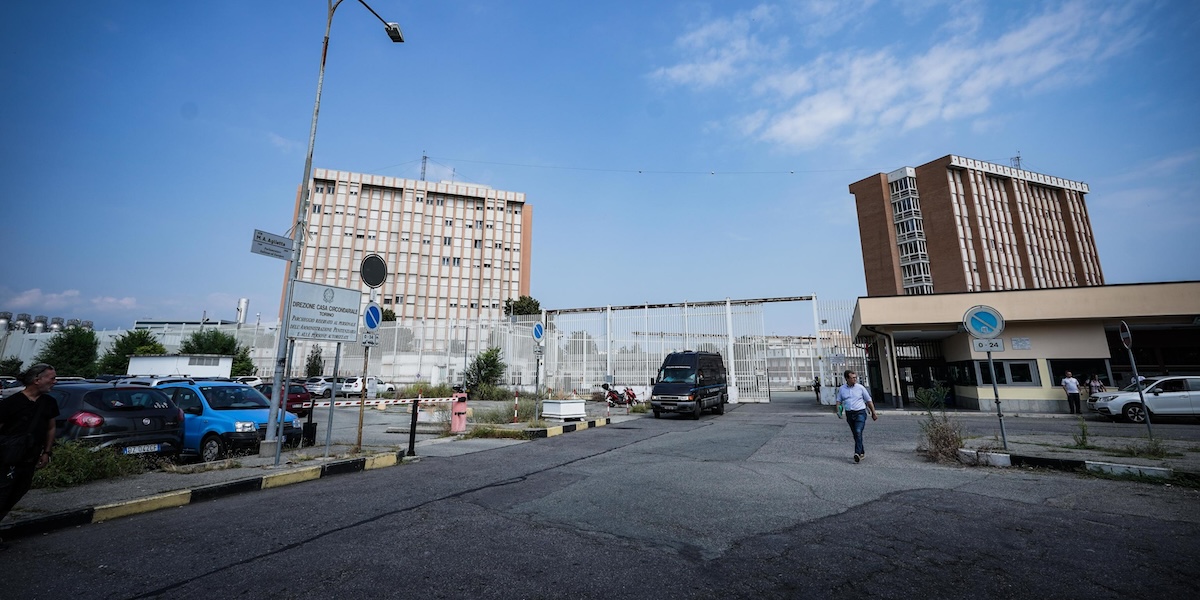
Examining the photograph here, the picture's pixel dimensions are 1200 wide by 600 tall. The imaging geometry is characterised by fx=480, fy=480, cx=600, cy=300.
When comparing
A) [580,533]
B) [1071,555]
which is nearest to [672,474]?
[580,533]

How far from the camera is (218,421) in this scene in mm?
9117

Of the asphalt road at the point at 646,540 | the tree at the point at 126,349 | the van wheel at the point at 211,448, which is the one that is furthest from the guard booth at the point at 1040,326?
the tree at the point at 126,349

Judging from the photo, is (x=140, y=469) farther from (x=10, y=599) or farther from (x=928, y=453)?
(x=928, y=453)

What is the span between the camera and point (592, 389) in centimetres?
3059

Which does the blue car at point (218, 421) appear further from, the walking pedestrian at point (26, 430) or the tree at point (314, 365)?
the tree at point (314, 365)

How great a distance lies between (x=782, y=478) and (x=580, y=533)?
158 inches

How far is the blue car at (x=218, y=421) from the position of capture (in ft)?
29.5

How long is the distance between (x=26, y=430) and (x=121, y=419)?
12.1 ft

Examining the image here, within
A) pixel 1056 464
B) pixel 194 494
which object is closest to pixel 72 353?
pixel 194 494

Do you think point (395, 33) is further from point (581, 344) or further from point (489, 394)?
point (489, 394)

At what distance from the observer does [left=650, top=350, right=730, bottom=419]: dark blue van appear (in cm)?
1870

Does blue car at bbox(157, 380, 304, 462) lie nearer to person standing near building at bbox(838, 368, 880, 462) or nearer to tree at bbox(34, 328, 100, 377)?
person standing near building at bbox(838, 368, 880, 462)

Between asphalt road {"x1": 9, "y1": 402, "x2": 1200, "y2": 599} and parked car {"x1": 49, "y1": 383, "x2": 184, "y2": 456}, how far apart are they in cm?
292

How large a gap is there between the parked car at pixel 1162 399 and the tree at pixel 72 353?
211 feet
